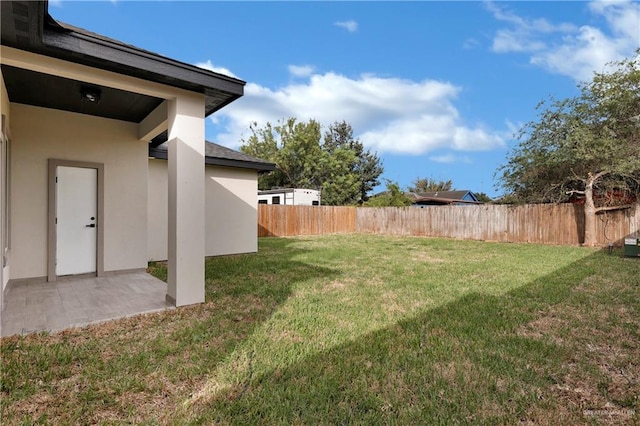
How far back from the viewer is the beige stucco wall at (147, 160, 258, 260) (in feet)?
24.4

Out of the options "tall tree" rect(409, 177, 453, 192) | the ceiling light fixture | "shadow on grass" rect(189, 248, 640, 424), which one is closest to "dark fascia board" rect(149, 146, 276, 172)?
the ceiling light fixture

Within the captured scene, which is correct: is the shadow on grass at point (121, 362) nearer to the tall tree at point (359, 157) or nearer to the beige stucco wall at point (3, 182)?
the beige stucco wall at point (3, 182)

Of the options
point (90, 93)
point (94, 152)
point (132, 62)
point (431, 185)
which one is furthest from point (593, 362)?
point (431, 185)

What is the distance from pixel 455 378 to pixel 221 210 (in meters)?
7.28

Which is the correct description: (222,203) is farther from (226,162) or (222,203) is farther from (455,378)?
(455,378)

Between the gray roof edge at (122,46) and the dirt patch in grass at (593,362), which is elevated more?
the gray roof edge at (122,46)

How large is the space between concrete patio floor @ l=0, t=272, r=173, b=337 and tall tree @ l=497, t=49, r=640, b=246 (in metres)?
12.6

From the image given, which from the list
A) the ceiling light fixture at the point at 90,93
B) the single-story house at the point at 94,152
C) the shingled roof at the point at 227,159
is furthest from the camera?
the shingled roof at the point at 227,159

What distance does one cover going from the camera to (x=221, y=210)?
336 inches

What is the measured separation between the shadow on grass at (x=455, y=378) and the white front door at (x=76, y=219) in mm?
4749

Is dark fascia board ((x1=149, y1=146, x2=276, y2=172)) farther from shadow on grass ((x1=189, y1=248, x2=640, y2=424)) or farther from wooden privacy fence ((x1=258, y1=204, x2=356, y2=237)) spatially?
shadow on grass ((x1=189, y1=248, x2=640, y2=424))

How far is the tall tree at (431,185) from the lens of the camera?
39.8 meters

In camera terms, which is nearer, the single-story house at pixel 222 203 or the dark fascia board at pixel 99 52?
the dark fascia board at pixel 99 52

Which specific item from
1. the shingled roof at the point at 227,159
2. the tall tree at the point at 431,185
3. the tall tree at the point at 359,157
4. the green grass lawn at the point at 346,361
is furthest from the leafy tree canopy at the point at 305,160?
the green grass lawn at the point at 346,361
